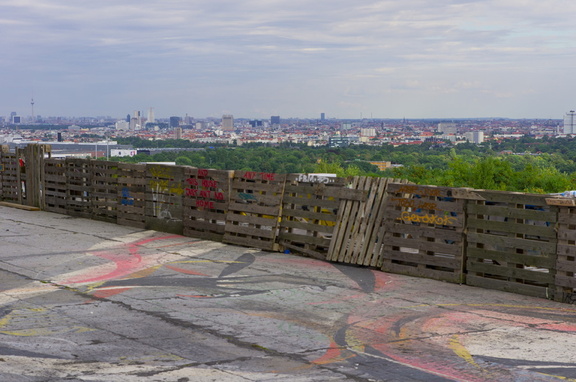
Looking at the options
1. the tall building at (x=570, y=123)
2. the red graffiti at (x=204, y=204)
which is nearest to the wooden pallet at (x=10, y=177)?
the red graffiti at (x=204, y=204)

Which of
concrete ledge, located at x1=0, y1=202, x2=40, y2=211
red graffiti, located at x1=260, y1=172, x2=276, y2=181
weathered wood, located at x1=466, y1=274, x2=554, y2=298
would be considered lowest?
concrete ledge, located at x1=0, y1=202, x2=40, y2=211

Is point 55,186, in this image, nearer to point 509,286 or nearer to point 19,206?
point 19,206

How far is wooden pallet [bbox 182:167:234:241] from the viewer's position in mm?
17078

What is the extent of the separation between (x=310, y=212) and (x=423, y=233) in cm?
284

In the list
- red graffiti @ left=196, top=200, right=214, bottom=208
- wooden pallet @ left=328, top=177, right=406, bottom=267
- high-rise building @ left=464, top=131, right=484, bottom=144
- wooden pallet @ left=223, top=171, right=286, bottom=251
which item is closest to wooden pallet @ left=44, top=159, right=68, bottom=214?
red graffiti @ left=196, top=200, right=214, bottom=208

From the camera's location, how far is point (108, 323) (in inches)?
385

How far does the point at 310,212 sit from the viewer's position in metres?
15.4

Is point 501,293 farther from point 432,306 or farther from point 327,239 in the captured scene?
point 327,239

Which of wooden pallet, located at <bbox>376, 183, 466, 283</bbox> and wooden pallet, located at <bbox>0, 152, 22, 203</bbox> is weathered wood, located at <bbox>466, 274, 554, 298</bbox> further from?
wooden pallet, located at <bbox>0, 152, 22, 203</bbox>

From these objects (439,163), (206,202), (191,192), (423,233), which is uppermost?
(191,192)

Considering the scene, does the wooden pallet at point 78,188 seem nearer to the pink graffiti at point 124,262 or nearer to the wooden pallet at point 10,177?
the wooden pallet at point 10,177

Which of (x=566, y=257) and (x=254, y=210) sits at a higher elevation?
(x=254, y=210)

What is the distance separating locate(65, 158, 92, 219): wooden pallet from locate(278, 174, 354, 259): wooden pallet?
8084mm

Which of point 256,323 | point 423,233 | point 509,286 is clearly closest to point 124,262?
point 256,323
